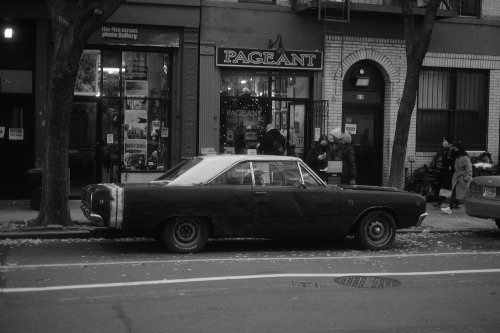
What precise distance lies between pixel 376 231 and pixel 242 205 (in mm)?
2335

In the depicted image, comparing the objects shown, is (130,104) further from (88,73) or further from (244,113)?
(244,113)

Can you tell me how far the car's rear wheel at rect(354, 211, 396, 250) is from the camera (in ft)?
35.1

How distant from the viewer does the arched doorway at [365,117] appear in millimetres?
17547

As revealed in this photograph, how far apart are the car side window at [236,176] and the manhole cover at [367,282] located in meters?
2.41

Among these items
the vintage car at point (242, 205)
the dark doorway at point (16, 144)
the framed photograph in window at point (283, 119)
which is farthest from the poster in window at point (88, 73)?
the vintage car at point (242, 205)

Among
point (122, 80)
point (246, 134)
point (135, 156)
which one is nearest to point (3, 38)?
point (122, 80)

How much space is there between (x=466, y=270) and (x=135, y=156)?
9.07 metres

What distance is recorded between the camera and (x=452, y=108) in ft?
60.4

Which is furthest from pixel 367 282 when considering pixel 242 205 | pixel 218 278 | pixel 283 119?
pixel 283 119

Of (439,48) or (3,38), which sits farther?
(439,48)

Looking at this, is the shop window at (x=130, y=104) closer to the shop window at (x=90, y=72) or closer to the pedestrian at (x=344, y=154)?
the shop window at (x=90, y=72)

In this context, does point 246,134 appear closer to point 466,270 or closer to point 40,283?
point 466,270

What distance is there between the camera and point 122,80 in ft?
52.0

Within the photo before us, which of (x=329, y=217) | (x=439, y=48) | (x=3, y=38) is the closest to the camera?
(x=329, y=217)
